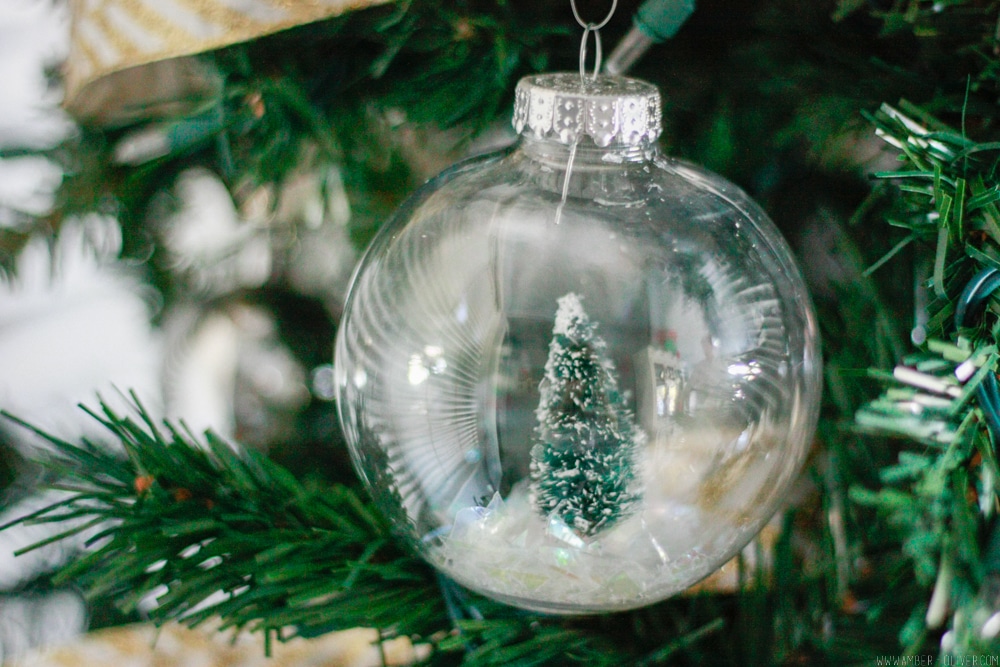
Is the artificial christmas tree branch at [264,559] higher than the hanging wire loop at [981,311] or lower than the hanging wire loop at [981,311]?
lower

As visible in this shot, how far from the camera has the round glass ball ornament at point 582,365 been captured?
222 mm

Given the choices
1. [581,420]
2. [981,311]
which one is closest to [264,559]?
[581,420]

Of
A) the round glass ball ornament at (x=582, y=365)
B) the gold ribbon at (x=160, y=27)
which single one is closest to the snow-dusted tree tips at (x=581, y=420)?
the round glass ball ornament at (x=582, y=365)

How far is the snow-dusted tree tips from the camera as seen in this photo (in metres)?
0.22

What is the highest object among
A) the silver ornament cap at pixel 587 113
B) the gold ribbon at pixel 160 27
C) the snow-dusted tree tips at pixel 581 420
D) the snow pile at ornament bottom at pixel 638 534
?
the gold ribbon at pixel 160 27

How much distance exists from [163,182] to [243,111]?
9 cm

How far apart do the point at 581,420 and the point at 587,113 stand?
0.09 metres

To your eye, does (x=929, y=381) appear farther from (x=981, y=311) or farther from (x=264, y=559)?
(x=264, y=559)

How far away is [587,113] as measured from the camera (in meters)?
0.23

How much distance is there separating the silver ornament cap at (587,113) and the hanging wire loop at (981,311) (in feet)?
0.33

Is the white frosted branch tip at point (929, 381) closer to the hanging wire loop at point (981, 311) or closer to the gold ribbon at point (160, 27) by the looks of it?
the hanging wire loop at point (981, 311)

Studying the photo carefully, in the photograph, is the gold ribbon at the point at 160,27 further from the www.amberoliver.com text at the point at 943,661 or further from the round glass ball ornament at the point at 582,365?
→ the www.amberoliver.com text at the point at 943,661

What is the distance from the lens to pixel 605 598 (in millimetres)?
244

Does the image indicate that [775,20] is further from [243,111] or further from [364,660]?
[364,660]
